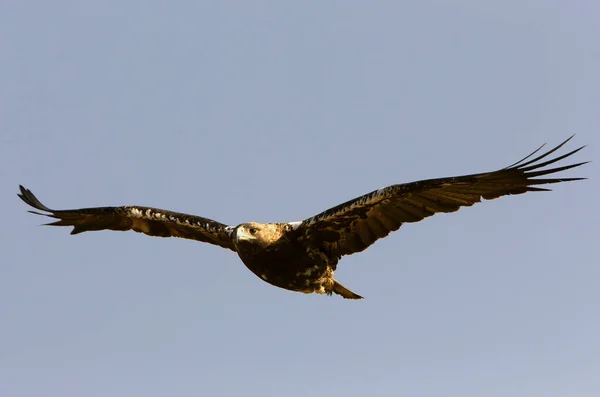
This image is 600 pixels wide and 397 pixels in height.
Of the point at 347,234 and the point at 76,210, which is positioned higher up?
the point at 76,210

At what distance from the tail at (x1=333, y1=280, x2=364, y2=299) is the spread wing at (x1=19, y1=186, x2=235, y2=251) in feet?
5.83

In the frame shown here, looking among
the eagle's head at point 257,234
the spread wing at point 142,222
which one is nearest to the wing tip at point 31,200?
the spread wing at point 142,222

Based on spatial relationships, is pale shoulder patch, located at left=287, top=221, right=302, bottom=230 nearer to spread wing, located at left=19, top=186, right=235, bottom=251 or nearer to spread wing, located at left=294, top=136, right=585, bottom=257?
spread wing, located at left=294, top=136, right=585, bottom=257

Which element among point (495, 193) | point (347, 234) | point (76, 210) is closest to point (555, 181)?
point (495, 193)

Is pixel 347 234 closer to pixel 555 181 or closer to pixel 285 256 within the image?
pixel 285 256

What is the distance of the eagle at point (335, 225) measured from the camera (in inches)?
466

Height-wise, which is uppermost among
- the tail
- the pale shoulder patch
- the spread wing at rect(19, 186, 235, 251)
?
the spread wing at rect(19, 186, 235, 251)

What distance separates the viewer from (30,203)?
1578cm

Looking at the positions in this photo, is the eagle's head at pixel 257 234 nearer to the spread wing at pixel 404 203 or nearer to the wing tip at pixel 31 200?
the spread wing at pixel 404 203

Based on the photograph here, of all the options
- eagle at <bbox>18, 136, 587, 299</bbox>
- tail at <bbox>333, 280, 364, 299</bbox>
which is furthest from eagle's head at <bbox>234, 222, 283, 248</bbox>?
tail at <bbox>333, 280, 364, 299</bbox>

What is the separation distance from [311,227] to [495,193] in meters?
2.77

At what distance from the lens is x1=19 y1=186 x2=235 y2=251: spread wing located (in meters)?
14.6

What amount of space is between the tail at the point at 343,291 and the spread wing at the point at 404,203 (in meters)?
0.98

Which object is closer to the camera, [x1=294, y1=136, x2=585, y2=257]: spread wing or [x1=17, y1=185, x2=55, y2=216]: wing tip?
[x1=294, y1=136, x2=585, y2=257]: spread wing
